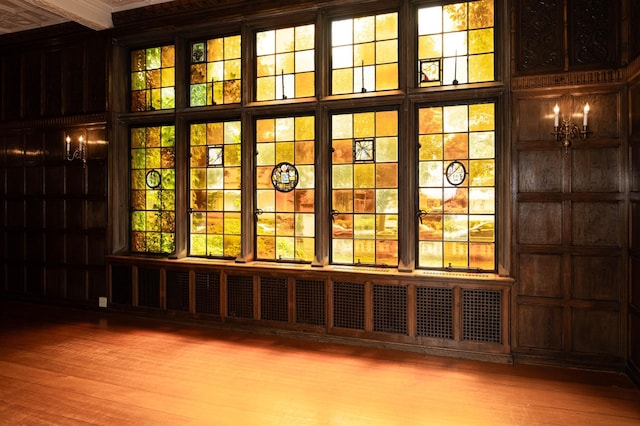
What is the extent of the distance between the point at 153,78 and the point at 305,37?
2059 mm

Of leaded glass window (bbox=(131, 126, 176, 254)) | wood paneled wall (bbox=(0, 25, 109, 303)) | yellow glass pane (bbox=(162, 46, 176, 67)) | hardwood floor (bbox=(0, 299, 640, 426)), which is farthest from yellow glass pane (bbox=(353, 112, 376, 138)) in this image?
wood paneled wall (bbox=(0, 25, 109, 303))

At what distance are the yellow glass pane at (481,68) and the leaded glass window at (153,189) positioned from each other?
3443 mm

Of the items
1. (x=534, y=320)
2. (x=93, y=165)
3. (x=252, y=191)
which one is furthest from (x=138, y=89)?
(x=534, y=320)

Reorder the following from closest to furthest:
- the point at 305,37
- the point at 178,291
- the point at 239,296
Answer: the point at 305,37 → the point at 239,296 → the point at 178,291

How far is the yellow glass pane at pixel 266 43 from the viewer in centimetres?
484

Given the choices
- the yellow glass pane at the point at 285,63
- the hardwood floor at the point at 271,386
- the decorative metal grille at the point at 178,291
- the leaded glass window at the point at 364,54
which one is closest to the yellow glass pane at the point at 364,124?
the leaded glass window at the point at 364,54

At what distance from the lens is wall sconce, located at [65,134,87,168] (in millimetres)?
5492

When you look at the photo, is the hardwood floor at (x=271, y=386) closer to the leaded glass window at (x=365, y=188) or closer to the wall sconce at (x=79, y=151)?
the leaded glass window at (x=365, y=188)

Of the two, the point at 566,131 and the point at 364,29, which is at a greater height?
the point at 364,29

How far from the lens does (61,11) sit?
4844mm

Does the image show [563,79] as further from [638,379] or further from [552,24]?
[638,379]

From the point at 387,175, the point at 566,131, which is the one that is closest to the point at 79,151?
the point at 387,175

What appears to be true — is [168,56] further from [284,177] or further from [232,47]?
[284,177]

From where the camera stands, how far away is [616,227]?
3.67 metres
